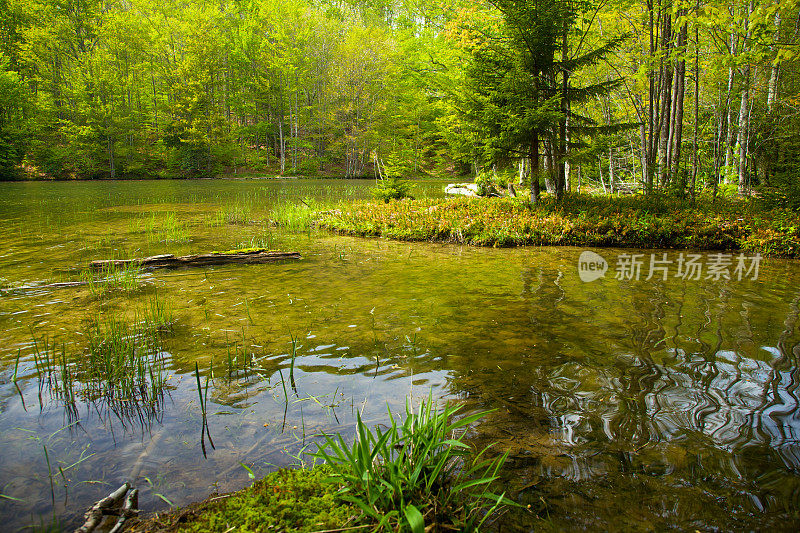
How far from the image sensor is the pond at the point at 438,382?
2467 millimetres

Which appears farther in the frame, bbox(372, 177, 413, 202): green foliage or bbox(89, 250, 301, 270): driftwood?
bbox(372, 177, 413, 202): green foliage

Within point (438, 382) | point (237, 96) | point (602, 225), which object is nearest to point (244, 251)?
point (438, 382)

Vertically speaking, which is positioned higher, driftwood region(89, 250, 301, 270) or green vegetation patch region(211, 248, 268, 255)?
green vegetation patch region(211, 248, 268, 255)

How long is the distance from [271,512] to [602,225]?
1079 cm

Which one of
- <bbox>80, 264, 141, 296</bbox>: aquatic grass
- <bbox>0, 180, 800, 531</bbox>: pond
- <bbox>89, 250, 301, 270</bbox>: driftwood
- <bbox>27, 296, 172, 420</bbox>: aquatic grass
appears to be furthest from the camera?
<bbox>89, 250, 301, 270</bbox>: driftwood

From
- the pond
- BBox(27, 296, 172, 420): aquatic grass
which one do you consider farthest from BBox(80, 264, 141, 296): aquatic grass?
BBox(27, 296, 172, 420): aquatic grass

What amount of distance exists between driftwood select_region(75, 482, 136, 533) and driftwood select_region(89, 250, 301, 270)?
571cm

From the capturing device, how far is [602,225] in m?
10.8

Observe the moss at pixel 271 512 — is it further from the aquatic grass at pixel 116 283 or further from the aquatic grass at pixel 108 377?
the aquatic grass at pixel 116 283

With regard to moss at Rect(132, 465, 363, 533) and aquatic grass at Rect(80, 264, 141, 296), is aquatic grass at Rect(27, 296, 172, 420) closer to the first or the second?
moss at Rect(132, 465, 363, 533)

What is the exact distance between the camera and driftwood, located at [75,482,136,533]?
2035 millimetres

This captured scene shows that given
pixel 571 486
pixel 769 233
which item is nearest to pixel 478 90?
pixel 769 233

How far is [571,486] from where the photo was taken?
2.47 meters

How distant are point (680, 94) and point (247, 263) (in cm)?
1389
